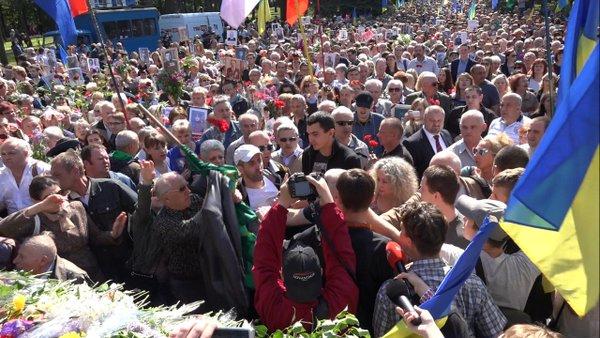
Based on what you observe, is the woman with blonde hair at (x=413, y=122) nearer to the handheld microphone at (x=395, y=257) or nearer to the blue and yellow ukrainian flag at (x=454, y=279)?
the handheld microphone at (x=395, y=257)

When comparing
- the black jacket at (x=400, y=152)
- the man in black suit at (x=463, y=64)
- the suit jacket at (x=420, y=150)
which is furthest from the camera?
the man in black suit at (x=463, y=64)

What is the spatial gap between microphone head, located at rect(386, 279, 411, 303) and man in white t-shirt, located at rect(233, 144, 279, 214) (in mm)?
2180

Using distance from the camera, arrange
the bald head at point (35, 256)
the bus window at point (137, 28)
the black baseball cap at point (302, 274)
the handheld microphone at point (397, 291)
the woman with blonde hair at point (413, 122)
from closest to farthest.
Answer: the handheld microphone at point (397, 291), the black baseball cap at point (302, 274), the bald head at point (35, 256), the woman with blonde hair at point (413, 122), the bus window at point (137, 28)

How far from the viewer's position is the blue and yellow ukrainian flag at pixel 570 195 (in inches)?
70.4

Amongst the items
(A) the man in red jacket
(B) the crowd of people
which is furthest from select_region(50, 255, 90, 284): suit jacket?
(A) the man in red jacket

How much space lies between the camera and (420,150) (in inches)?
255

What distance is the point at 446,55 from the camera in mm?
16188

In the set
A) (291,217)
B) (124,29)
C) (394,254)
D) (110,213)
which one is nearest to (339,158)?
(110,213)

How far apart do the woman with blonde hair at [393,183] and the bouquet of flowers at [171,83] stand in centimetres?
748

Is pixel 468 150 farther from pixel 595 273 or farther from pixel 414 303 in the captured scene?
pixel 595 273

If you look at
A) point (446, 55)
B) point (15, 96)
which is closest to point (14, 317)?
point (15, 96)

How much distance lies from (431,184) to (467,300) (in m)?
1.18

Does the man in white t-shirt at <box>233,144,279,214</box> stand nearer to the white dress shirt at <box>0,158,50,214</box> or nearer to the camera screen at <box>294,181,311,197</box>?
the camera screen at <box>294,181,311,197</box>

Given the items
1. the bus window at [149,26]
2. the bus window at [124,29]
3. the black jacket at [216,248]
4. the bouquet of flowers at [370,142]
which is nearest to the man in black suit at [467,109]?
the bouquet of flowers at [370,142]
